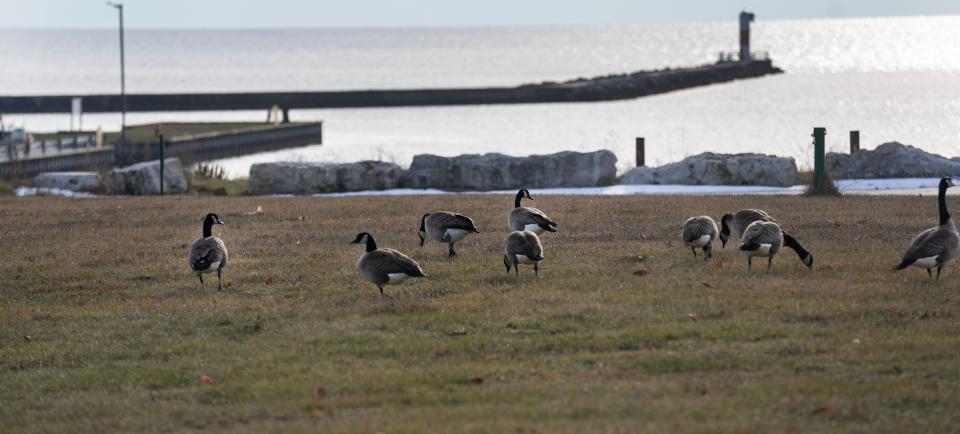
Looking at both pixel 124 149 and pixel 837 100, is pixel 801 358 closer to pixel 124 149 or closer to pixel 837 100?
pixel 124 149

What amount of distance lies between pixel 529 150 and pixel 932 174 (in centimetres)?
3861

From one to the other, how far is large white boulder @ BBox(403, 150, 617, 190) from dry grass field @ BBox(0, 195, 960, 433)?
50.1ft

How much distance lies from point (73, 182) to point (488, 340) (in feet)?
95.9

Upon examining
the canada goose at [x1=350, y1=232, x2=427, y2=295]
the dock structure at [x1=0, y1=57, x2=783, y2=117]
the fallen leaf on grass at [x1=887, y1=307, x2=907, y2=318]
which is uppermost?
the dock structure at [x1=0, y1=57, x2=783, y2=117]

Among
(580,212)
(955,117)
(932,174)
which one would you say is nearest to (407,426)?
(580,212)

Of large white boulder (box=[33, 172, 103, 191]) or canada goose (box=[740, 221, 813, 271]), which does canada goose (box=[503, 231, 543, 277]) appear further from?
large white boulder (box=[33, 172, 103, 191])

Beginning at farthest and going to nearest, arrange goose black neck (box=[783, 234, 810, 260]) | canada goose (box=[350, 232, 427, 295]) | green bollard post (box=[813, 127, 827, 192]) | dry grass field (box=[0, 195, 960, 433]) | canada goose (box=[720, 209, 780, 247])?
1. green bollard post (box=[813, 127, 827, 192])
2. canada goose (box=[720, 209, 780, 247])
3. goose black neck (box=[783, 234, 810, 260])
4. canada goose (box=[350, 232, 427, 295])
5. dry grass field (box=[0, 195, 960, 433])

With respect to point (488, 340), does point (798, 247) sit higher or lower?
higher

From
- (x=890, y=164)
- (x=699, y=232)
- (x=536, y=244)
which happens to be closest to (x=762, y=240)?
(x=699, y=232)

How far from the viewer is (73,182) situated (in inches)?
1540

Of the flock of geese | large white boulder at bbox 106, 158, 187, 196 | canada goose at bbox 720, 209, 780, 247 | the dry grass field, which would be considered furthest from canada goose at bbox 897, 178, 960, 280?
large white boulder at bbox 106, 158, 187, 196

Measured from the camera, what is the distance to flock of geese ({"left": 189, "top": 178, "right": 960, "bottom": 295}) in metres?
14.5

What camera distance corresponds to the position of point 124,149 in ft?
208

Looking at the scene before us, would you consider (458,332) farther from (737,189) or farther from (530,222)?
(737,189)
